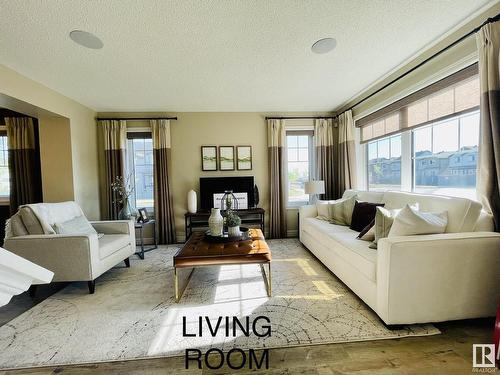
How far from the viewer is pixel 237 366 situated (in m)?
1.46

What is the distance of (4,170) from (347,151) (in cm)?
596

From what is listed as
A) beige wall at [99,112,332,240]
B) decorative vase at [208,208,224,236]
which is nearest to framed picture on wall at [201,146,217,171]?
beige wall at [99,112,332,240]

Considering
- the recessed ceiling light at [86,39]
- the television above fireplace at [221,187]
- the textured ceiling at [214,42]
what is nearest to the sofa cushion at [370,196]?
the textured ceiling at [214,42]

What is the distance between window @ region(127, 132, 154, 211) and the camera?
4.44m

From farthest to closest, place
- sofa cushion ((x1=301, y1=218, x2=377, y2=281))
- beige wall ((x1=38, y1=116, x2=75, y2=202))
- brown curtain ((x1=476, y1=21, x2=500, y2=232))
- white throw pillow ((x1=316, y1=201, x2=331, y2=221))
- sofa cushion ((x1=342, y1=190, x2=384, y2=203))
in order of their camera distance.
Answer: white throw pillow ((x1=316, y1=201, x2=331, y2=221)), beige wall ((x1=38, y1=116, x2=75, y2=202)), sofa cushion ((x1=342, y1=190, x2=384, y2=203)), sofa cushion ((x1=301, y1=218, x2=377, y2=281)), brown curtain ((x1=476, y1=21, x2=500, y2=232))

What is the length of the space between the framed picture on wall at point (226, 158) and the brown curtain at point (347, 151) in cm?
198

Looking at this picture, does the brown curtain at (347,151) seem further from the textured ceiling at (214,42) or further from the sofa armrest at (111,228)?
the sofa armrest at (111,228)

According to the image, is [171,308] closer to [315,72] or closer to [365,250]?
[365,250]

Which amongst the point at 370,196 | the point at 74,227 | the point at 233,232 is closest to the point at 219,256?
the point at 233,232

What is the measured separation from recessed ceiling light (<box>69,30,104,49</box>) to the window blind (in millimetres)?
3344

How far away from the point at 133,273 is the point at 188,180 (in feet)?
6.33

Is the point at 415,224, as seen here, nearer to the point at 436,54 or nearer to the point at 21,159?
the point at 436,54

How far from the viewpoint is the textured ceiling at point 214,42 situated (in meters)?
1.84

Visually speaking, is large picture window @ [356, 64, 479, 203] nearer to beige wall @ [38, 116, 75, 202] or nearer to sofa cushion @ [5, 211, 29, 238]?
sofa cushion @ [5, 211, 29, 238]
